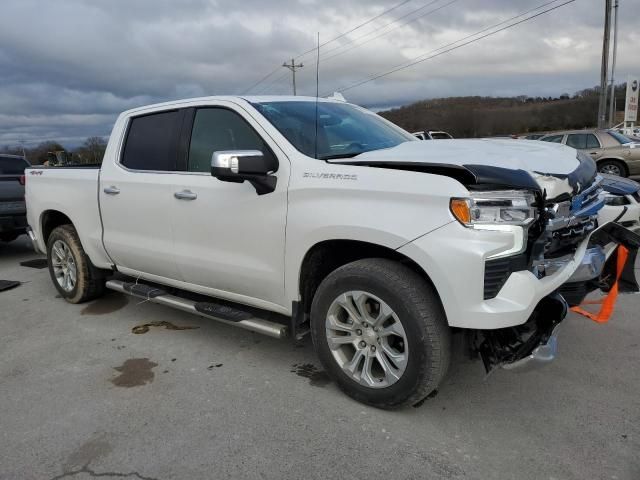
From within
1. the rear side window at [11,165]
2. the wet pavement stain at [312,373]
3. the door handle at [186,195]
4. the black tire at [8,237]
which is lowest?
the wet pavement stain at [312,373]

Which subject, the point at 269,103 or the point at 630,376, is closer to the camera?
the point at 630,376

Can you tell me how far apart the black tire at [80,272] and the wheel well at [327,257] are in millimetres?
2855

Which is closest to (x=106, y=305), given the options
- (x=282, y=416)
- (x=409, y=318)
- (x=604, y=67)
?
(x=282, y=416)

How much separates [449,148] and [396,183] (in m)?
0.68

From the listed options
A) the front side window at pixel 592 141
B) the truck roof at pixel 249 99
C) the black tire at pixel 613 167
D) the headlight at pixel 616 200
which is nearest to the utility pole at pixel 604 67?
the front side window at pixel 592 141

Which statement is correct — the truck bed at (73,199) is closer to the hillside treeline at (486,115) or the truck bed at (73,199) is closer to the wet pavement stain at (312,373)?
the wet pavement stain at (312,373)

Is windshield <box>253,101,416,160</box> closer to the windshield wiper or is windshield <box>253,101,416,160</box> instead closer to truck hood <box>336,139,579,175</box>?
the windshield wiper

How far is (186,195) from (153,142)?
2.67 ft

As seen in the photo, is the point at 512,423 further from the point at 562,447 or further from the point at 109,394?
the point at 109,394

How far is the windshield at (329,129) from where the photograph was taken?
3469 millimetres

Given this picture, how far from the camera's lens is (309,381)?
3.52 m

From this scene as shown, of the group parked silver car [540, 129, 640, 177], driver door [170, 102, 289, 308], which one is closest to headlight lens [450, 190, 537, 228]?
driver door [170, 102, 289, 308]

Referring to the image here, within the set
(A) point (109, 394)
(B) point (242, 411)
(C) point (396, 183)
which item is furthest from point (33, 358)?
(C) point (396, 183)

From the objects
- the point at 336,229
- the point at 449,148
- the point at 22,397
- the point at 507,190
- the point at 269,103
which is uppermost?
the point at 269,103
